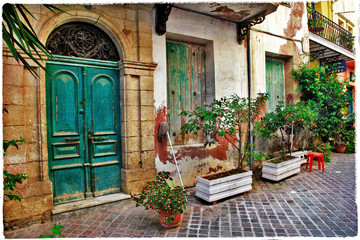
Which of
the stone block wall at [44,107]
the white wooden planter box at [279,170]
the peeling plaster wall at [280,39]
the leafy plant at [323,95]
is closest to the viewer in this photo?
the stone block wall at [44,107]

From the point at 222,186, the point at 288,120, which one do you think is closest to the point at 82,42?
the point at 222,186

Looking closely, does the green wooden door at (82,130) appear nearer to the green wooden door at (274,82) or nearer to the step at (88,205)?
the step at (88,205)

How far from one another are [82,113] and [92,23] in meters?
1.63

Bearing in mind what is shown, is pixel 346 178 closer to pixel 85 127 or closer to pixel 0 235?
pixel 85 127

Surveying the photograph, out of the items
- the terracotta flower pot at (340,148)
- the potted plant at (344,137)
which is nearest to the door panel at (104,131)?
the potted plant at (344,137)

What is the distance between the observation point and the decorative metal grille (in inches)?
152

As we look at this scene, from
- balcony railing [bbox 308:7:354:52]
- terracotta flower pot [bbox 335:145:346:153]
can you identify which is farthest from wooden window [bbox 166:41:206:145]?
terracotta flower pot [bbox 335:145:346:153]

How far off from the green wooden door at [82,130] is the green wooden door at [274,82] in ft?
16.2

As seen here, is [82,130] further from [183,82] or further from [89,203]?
[183,82]

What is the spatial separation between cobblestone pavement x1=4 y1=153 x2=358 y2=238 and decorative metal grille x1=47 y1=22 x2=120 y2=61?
280 cm

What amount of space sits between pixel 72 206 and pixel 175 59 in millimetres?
3686

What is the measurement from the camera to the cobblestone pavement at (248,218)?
3164 mm

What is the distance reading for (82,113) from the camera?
4086 mm

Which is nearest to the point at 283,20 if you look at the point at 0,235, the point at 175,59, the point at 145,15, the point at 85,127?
the point at 175,59
